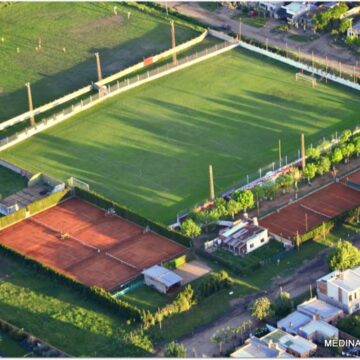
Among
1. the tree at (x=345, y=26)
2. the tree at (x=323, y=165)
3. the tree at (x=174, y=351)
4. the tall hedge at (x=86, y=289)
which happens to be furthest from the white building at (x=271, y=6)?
the tree at (x=174, y=351)

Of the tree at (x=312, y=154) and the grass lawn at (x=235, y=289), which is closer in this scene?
the grass lawn at (x=235, y=289)

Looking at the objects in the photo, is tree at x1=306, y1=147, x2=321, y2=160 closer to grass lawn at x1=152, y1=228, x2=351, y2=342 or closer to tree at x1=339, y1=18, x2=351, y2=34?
grass lawn at x1=152, y1=228, x2=351, y2=342

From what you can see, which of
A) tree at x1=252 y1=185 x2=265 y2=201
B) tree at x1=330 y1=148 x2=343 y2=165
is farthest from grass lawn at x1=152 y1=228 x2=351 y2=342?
tree at x1=330 y1=148 x2=343 y2=165

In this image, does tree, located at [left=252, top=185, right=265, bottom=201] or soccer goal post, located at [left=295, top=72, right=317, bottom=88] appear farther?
soccer goal post, located at [left=295, top=72, right=317, bottom=88]

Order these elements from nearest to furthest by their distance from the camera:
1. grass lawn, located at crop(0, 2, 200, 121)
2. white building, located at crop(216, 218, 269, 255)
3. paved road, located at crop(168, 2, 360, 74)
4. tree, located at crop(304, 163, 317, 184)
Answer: white building, located at crop(216, 218, 269, 255), tree, located at crop(304, 163, 317, 184), grass lawn, located at crop(0, 2, 200, 121), paved road, located at crop(168, 2, 360, 74)

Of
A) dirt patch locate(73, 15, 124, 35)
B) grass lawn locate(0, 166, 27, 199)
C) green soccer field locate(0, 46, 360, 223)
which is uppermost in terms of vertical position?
green soccer field locate(0, 46, 360, 223)

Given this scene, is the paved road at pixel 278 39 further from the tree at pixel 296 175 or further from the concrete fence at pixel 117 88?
the tree at pixel 296 175

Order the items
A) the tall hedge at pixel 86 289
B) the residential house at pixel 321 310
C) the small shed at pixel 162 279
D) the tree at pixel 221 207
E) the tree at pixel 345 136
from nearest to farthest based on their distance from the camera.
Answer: the residential house at pixel 321 310 < the tall hedge at pixel 86 289 < the small shed at pixel 162 279 < the tree at pixel 221 207 < the tree at pixel 345 136
